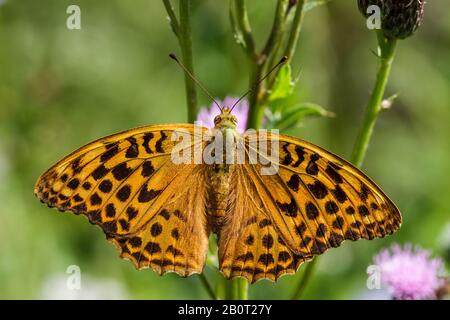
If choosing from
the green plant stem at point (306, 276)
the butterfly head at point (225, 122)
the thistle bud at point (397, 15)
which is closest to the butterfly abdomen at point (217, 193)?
the butterfly head at point (225, 122)

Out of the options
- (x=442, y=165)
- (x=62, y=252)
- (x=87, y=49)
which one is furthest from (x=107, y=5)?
(x=442, y=165)

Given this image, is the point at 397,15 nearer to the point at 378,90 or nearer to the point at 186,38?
the point at 378,90

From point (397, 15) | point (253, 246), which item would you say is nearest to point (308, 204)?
point (253, 246)

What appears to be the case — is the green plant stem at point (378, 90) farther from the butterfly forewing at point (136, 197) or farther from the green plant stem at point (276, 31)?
the butterfly forewing at point (136, 197)

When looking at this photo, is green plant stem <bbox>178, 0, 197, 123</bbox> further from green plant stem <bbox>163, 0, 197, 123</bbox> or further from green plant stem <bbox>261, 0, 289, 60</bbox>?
green plant stem <bbox>261, 0, 289, 60</bbox>

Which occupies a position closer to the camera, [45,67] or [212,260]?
[212,260]
